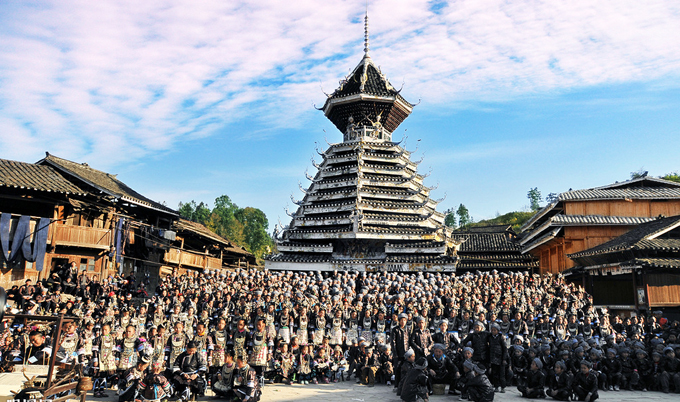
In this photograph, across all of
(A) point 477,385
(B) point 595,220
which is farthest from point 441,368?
(B) point 595,220

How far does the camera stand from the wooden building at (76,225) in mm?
21859

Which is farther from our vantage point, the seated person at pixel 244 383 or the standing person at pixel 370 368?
the standing person at pixel 370 368

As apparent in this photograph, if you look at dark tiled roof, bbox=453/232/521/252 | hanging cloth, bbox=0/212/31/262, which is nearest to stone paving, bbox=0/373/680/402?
hanging cloth, bbox=0/212/31/262

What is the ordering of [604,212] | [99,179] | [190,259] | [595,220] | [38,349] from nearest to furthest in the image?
[38,349], [99,179], [595,220], [604,212], [190,259]

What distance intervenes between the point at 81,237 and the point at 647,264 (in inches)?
1045

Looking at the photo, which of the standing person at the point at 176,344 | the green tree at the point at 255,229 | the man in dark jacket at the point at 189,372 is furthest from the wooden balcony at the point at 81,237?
the green tree at the point at 255,229

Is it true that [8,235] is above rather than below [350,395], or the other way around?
above

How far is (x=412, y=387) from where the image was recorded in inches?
461

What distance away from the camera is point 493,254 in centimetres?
3906

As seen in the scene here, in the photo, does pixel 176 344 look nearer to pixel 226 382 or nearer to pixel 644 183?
pixel 226 382

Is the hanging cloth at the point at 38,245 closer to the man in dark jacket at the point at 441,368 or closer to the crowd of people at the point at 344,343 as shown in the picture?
the crowd of people at the point at 344,343

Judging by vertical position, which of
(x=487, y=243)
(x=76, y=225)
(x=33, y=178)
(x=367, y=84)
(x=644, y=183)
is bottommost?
(x=76, y=225)

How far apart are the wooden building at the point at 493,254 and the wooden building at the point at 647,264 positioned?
941cm

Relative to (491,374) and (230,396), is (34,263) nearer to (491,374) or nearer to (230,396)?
(230,396)
